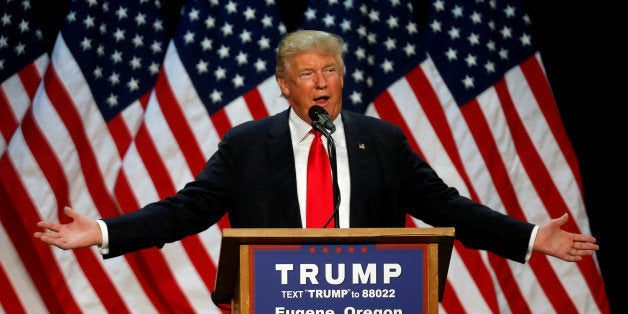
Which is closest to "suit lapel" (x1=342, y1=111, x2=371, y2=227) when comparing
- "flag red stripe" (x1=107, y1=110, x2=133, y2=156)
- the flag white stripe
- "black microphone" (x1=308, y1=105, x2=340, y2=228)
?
"black microphone" (x1=308, y1=105, x2=340, y2=228)

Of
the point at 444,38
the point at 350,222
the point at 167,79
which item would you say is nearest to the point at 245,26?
the point at 167,79

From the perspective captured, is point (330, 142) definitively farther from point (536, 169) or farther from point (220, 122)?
point (536, 169)

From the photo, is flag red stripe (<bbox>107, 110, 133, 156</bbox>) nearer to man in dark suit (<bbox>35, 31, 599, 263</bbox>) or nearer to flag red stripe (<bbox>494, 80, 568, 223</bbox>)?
man in dark suit (<bbox>35, 31, 599, 263</bbox>)

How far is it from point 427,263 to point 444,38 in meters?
2.66

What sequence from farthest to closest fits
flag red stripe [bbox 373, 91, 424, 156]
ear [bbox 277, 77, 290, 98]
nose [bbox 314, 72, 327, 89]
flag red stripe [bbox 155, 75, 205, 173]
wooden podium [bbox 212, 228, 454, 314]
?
flag red stripe [bbox 373, 91, 424, 156]
flag red stripe [bbox 155, 75, 205, 173]
ear [bbox 277, 77, 290, 98]
nose [bbox 314, 72, 327, 89]
wooden podium [bbox 212, 228, 454, 314]

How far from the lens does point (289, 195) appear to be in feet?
8.49

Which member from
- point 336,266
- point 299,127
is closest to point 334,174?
point 336,266

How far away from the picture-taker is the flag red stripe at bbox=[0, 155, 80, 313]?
13.7ft

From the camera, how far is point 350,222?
2.58 meters

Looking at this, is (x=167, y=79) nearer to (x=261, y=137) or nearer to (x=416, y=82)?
(x=416, y=82)

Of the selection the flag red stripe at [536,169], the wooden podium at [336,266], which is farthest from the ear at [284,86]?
the flag red stripe at [536,169]

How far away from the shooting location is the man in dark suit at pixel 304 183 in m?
2.51

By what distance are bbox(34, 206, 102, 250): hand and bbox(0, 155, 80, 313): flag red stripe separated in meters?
1.94

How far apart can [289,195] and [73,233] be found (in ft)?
2.07
